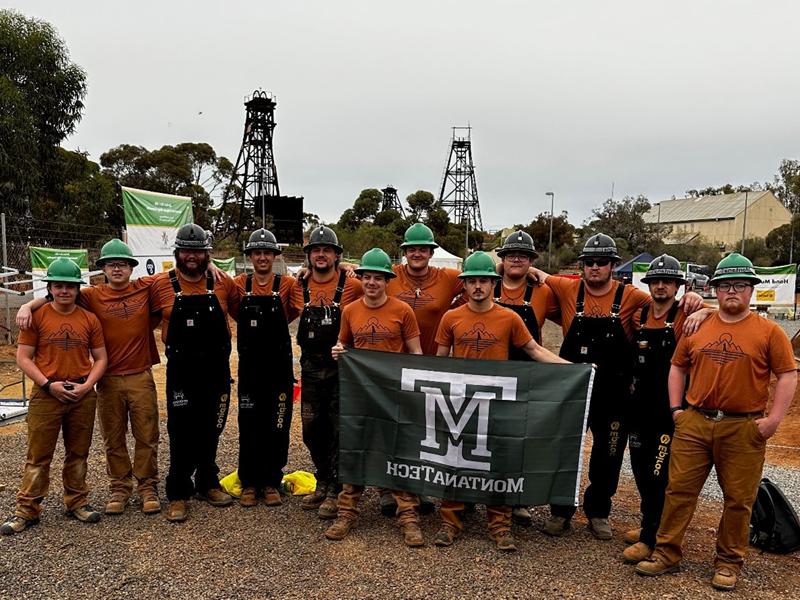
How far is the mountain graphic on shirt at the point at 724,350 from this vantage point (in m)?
4.29

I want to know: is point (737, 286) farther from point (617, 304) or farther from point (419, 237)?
point (419, 237)

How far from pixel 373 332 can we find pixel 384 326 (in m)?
0.11

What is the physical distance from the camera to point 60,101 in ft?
71.7

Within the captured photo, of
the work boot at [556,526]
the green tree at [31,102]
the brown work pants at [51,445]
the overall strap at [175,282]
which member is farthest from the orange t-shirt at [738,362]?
the green tree at [31,102]

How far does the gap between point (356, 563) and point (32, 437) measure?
3.01m

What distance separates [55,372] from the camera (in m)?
5.24

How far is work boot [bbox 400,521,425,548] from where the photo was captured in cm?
497

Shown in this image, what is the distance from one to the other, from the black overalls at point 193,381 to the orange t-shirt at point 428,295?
1676mm

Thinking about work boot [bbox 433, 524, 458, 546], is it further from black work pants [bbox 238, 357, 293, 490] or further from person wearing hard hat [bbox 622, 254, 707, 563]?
black work pants [bbox 238, 357, 293, 490]

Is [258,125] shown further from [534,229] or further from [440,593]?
[440,593]

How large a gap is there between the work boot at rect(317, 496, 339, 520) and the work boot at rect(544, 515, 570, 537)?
1.85 metres

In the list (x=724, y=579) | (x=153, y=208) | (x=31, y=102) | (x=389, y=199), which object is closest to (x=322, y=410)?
(x=724, y=579)

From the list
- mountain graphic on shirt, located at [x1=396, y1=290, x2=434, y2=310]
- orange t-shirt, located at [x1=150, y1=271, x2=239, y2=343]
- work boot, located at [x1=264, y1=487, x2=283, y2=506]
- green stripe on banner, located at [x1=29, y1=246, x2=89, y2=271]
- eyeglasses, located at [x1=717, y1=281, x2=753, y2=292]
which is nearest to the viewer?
eyeglasses, located at [x1=717, y1=281, x2=753, y2=292]

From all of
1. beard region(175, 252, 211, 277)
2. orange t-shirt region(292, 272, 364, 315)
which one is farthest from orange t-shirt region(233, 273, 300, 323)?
beard region(175, 252, 211, 277)
